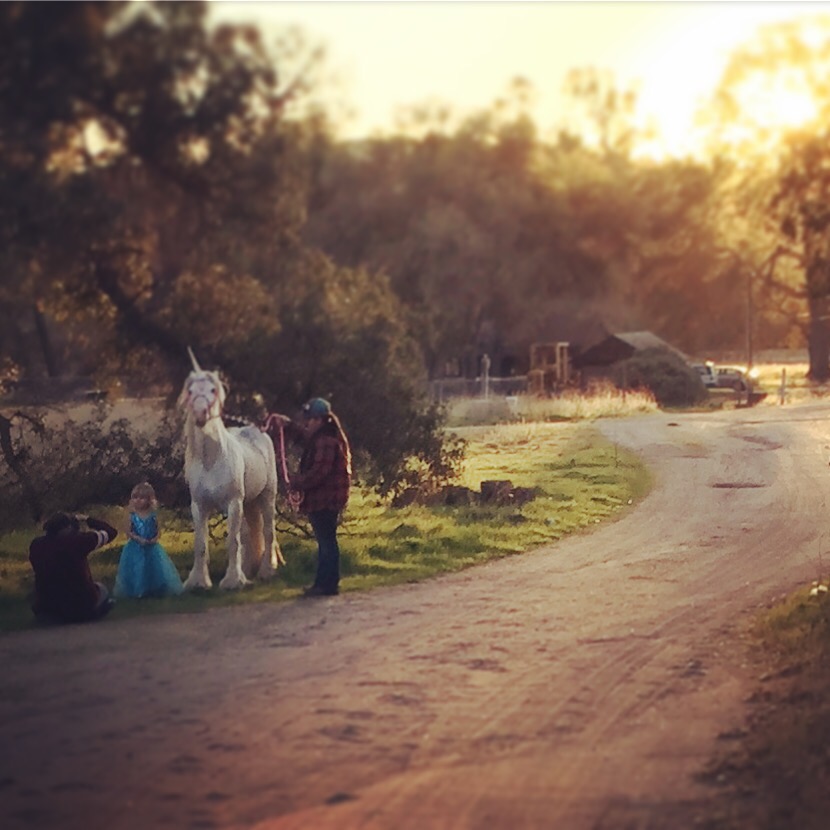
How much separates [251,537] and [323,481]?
207 centimetres

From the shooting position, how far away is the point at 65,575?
12328 mm

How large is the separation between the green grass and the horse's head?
1.85m

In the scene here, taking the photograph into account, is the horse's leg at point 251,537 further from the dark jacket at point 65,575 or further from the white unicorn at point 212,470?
the dark jacket at point 65,575

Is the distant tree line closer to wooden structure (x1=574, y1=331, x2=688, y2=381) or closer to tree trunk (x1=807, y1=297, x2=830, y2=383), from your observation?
wooden structure (x1=574, y1=331, x2=688, y2=381)

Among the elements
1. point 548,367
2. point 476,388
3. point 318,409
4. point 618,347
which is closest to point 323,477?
point 318,409

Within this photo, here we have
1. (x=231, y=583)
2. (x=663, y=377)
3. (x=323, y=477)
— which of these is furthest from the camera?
(x=663, y=377)

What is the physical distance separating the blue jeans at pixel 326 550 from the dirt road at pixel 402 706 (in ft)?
1.55

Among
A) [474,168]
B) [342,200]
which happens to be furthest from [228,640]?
[474,168]

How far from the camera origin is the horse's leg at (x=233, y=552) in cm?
1421

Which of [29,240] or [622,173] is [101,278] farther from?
[622,173]

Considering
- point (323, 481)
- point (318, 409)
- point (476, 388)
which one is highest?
point (318, 409)

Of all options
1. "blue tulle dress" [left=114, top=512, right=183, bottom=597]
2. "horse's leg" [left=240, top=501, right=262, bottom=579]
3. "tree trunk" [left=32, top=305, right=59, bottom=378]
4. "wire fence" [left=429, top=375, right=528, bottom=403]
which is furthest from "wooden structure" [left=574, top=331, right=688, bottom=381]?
"blue tulle dress" [left=114, top=512, right=183, bottom=597]

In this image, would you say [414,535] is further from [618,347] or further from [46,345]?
[618,347]

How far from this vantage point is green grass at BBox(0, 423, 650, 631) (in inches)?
554
